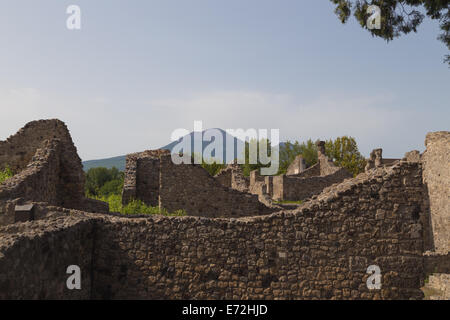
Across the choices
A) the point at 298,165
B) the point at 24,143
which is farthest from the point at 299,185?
the point at 298,165

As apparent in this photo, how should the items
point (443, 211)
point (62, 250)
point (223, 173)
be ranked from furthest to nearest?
point (223, 173)
point (443, 211)
point (62, 250)

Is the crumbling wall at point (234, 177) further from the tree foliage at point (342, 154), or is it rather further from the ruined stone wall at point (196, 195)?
the tree foliage at point (342, 154)

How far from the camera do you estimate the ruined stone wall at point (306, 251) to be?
7.52m

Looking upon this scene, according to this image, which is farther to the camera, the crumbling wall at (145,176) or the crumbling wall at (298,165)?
the crumbling wall at (298,165)

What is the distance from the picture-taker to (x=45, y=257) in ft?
20.1

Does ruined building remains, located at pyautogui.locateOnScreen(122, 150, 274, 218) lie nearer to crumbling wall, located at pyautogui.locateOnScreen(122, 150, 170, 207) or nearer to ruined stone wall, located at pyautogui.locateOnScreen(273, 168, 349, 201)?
crumbling wall, located at pyautogui.locateOnScreen(122, 150, 170, 207)

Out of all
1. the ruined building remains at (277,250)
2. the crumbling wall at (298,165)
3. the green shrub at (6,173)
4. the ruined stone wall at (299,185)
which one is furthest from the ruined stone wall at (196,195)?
the crumbling wall at (298,165)

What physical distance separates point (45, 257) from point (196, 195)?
28.3 feet

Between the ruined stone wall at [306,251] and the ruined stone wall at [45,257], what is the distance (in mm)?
1019

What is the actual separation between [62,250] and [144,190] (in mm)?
9179

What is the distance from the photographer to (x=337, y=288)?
24.7 feet
